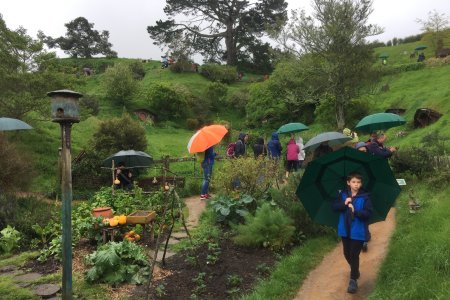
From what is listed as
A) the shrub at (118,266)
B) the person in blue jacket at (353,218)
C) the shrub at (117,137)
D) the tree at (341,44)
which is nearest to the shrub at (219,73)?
the tree at (341,44)

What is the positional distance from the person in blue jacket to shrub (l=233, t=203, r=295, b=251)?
1.47 metres

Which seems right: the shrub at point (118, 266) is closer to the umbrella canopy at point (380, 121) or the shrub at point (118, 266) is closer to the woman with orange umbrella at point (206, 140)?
the woman with orange umbrella at point (206, 140)

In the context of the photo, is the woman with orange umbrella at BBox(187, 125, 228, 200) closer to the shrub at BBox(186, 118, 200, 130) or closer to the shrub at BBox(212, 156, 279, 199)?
the shrub at BBox(212, 156, 279, 199)

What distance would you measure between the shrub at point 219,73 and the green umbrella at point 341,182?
34.0 m

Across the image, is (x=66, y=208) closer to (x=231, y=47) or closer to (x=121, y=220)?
(x=121, y=220)

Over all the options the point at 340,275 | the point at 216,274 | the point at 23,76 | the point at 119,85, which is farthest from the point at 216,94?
the point at 340,275

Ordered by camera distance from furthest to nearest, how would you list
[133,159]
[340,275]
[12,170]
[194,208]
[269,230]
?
[133,159] < [194,208] < [12,170] < [269,230] < [340,275]

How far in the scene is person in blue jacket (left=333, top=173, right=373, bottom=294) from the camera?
15.6 feet

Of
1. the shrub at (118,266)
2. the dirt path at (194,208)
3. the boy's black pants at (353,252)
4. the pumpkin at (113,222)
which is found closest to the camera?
the boy's black pants at (353,252)

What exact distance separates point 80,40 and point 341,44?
39.5m

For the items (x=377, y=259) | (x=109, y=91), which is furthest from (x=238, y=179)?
(x=109, y=91)

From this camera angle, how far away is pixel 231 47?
4575cm

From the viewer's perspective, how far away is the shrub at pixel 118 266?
5.64m

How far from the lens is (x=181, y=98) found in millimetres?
30141
